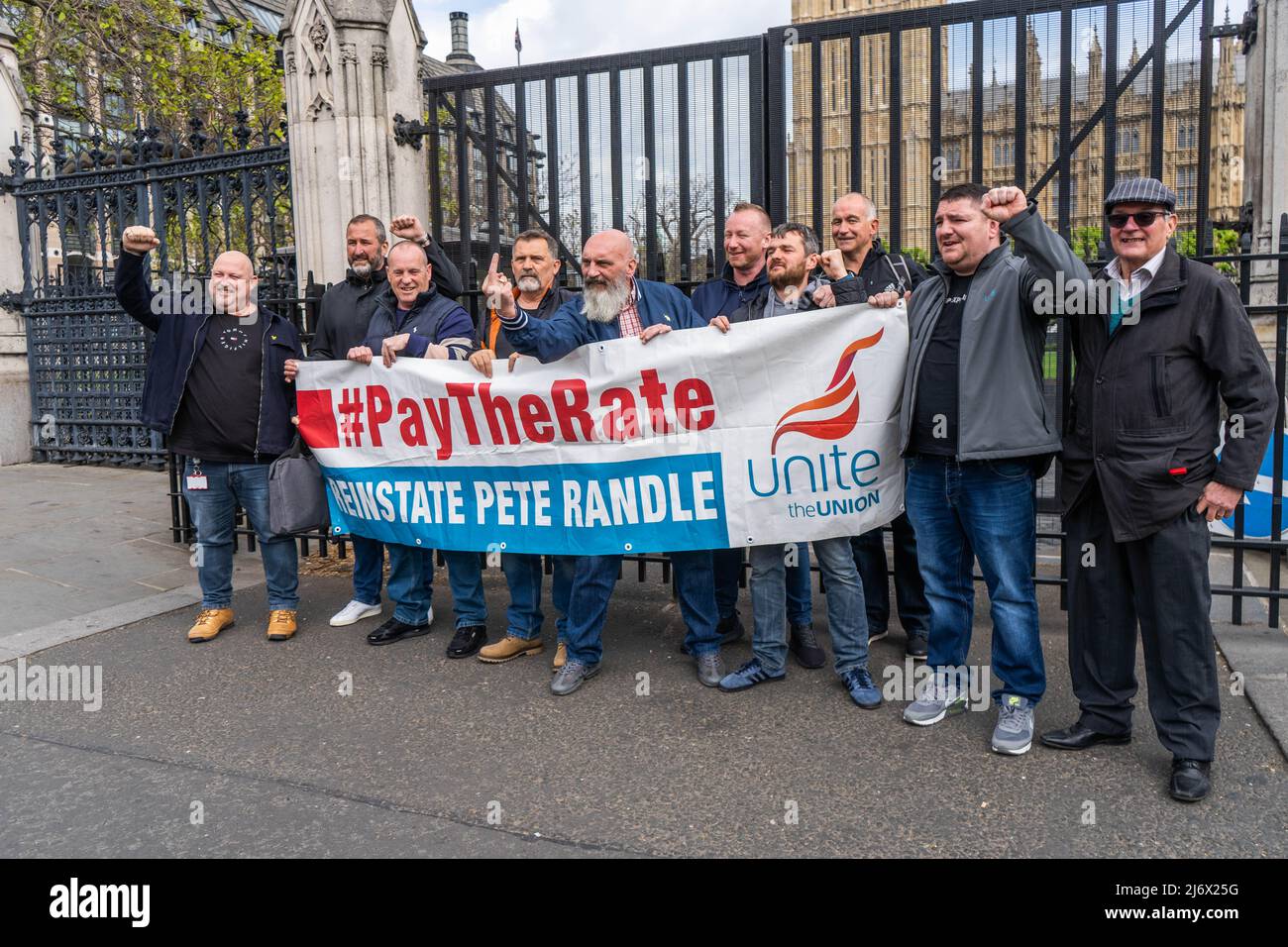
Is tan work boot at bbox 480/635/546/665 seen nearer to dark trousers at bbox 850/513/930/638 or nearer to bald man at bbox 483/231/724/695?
bald man at bbox 483/231/724/695

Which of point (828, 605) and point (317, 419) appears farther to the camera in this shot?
point (317, 419)

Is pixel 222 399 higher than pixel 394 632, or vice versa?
pixel 222 399

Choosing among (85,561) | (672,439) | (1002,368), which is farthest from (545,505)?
(85,561)

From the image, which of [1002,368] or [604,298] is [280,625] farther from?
[1002,368]

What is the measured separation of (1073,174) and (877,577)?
3143mm

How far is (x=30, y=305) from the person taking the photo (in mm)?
12102

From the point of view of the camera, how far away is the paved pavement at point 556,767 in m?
3.53

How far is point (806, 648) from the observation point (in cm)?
519

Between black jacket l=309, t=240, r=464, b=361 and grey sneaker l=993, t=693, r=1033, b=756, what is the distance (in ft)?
12.2

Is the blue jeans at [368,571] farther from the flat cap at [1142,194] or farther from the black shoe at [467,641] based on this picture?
the flat cap at [1142,194]

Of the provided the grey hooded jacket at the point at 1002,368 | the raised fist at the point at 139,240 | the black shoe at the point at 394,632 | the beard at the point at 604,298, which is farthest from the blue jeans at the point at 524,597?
the raised fist at the point at 139,240

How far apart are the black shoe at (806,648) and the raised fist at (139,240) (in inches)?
151

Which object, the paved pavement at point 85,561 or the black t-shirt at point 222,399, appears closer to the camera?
the black t-shirt at point 222,399

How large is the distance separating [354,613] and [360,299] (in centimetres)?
180
